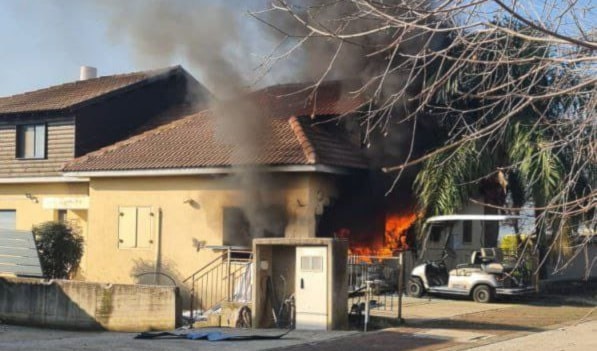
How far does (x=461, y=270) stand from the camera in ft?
65.8

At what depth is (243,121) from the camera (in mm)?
20891

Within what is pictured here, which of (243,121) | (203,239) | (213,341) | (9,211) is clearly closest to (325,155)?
(243,121)

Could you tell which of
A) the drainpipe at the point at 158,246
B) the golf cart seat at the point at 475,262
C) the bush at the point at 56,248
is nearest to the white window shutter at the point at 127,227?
the drainpipe at the point at 158,246

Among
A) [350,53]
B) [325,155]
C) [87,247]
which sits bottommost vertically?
[87,247]

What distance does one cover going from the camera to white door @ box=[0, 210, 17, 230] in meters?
26.4

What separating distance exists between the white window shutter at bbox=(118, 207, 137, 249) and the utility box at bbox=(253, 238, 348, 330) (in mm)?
7531

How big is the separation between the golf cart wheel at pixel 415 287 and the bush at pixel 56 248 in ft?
31.2

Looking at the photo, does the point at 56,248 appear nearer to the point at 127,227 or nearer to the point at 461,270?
the point at 127,227

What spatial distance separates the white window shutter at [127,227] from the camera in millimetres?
22297

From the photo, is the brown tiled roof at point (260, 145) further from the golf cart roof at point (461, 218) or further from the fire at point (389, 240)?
the golf cart roof at point (461, 218)

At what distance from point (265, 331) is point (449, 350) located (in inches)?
149

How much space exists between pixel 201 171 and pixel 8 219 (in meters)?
9.32

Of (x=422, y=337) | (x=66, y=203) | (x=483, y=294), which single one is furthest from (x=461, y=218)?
(x=66, y=203)

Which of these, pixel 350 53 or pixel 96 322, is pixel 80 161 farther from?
pixel 350 53
